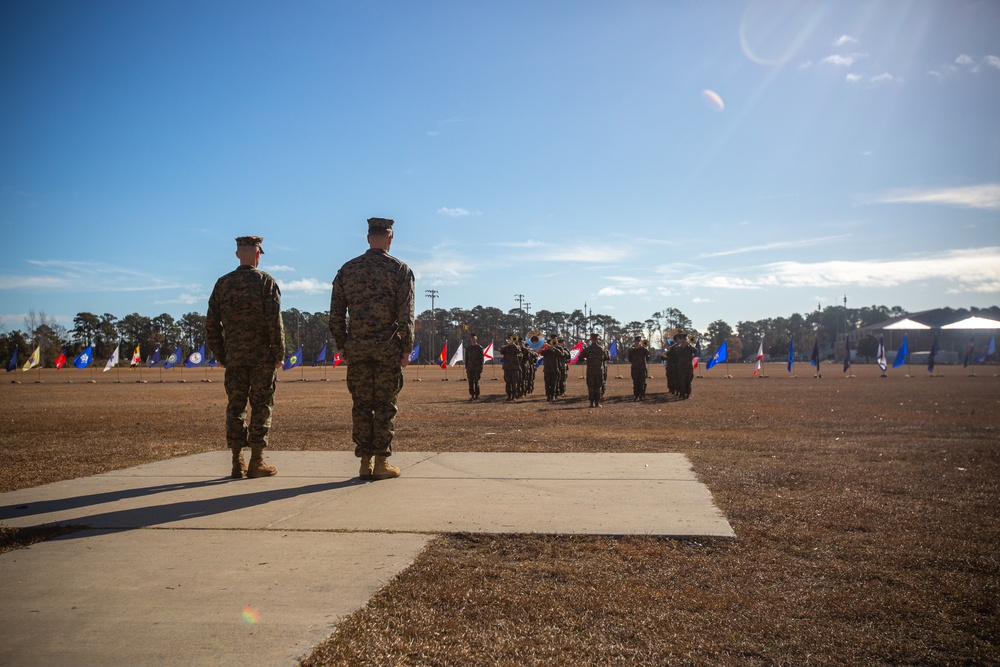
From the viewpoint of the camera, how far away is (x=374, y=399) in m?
6.21

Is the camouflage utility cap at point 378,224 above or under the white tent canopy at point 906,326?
under

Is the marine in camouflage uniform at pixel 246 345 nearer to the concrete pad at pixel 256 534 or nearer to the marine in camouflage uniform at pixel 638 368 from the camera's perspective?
the concrete pad at pixel 256 534

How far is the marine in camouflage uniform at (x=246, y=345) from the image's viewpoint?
20.9 feet

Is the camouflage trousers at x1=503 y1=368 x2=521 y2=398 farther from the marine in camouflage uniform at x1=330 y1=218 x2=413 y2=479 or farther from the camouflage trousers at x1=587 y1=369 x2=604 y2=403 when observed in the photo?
the marine in camouflage uniform at x1=330 y1=218 x2=413 y2=479

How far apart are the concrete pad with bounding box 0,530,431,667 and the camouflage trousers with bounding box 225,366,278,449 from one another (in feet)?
6.42

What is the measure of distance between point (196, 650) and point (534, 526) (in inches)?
87.9

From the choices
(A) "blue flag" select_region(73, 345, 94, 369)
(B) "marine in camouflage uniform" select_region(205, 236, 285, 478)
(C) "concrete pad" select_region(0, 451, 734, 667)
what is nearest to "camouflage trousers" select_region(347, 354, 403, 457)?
(C) "concrete pad" select_region(0, 451, 734, 667)

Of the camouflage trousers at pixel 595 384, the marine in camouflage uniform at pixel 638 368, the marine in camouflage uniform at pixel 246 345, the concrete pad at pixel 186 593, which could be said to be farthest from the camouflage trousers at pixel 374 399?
the marine in camouflage uniform at pixel 638 368

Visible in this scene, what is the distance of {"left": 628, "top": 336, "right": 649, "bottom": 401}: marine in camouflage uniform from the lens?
22.1 m

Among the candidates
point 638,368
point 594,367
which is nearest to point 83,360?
point 638,368

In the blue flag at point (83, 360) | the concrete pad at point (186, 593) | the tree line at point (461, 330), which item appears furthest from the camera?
the tree line at point (461, 330)

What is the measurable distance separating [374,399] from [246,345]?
4.07 ft

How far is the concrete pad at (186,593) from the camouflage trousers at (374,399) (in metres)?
1.91

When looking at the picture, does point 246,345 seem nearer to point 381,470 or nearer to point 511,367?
point 381,470
